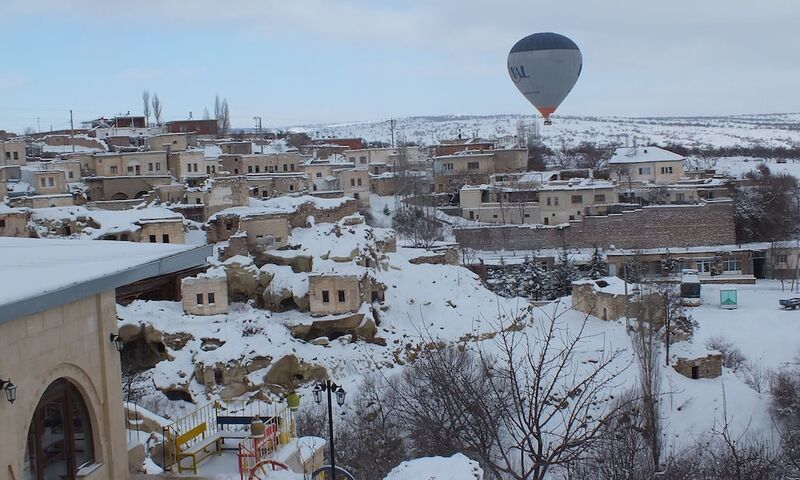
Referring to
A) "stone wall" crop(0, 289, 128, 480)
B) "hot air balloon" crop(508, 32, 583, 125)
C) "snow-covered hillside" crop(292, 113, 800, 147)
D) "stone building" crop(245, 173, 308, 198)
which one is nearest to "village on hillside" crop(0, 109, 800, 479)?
"stone wall" crop(0, 289, 128, 480)

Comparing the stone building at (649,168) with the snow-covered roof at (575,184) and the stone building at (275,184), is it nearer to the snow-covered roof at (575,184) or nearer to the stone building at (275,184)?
the snow-covered roof at (575,184)

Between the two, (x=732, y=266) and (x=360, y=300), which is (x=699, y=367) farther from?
(x=732, y=266)

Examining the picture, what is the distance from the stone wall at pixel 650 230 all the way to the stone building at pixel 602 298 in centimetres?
1110

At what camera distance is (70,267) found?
6.12 metres

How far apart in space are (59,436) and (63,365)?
Result: 1.56ft

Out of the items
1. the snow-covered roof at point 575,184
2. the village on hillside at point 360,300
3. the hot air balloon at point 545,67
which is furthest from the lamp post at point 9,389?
the snow-covered roof at point 575,184

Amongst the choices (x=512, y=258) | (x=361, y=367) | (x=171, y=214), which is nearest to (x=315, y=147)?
(x=512, y=258)

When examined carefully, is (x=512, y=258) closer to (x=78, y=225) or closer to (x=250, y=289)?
(x=250, y=289)

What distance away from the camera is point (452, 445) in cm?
1185

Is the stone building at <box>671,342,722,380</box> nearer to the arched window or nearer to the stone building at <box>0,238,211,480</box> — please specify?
the stone building at <box>0,238,211,480</box>

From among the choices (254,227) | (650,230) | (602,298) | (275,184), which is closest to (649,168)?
(650,230)

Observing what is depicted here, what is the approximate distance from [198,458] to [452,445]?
5.14 m

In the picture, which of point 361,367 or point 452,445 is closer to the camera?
point 452,445

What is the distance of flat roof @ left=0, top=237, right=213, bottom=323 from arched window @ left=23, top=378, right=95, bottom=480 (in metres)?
0.63
